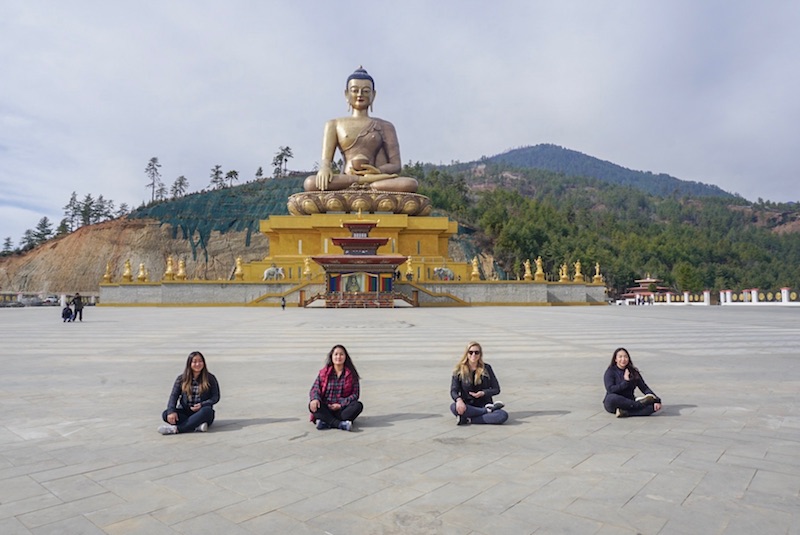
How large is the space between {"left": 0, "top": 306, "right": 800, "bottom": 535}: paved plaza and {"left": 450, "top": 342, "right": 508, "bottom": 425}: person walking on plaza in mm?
160

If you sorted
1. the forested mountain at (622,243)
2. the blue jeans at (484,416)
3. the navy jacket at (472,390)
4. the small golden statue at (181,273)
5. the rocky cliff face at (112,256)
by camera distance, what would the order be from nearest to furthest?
the blue jeans at (484,416) < the navy jacket at (472,390) < the small golden statue at (181,273) < the forested mountain at (622,243) < the rocky cliff face at (112,256)

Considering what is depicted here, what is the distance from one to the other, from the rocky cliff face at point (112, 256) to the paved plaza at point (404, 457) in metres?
69.0

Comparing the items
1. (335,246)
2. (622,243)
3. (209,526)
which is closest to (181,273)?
(335,246)

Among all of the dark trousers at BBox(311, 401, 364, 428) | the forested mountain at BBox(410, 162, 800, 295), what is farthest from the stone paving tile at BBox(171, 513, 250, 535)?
the forested mountain at BBox(410, 162, 800, 295)

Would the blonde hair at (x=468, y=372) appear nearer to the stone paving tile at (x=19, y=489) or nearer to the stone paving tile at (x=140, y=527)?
the stone paving tile at (x=140, y=527)

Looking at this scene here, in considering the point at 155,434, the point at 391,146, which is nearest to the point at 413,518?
the point at 155,434

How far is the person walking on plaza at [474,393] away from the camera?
5414mm

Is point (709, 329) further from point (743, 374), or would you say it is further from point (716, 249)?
point (716, 249)

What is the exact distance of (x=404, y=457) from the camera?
14.3 feet

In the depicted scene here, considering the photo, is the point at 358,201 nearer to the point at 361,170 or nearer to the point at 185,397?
the point at 361,170

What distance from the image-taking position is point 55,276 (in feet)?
236

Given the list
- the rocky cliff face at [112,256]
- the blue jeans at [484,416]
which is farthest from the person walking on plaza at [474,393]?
the rocky cliff face at [112,256]

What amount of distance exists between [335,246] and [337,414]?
33174 mm

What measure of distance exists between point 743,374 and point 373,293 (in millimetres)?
23073
